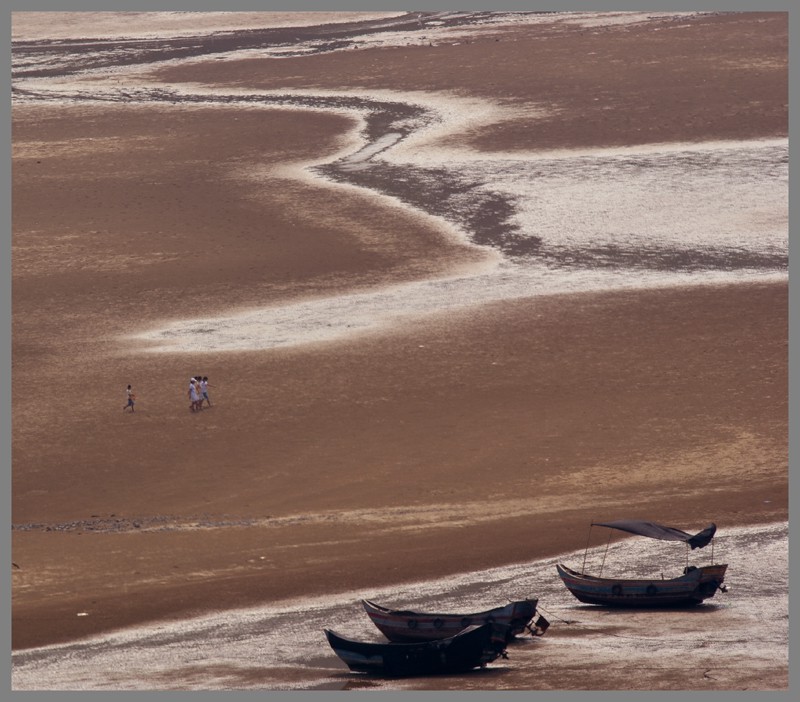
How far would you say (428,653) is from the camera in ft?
74.5

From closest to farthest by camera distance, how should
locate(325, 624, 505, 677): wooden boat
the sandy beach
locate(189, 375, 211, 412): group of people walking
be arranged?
locate(325, 624, 505, 677): wooden boat
the sandy beach
locate(189, 375, 211, 412): group of people walking

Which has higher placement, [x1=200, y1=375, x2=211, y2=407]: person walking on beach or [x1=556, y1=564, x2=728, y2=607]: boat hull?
[x1=200, y1=375, x2=211, y2=407]: person walking on beach

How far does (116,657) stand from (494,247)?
25.7 metres

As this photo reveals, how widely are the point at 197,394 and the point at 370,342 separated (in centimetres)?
563

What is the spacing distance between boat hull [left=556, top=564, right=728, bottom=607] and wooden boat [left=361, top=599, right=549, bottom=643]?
6.42 feet

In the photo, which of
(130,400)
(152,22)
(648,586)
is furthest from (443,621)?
(152,22)

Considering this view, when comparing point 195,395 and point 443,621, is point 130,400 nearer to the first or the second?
point 195,395

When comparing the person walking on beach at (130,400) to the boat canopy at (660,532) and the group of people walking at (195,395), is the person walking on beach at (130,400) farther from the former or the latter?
the boat canopy at (660,532)

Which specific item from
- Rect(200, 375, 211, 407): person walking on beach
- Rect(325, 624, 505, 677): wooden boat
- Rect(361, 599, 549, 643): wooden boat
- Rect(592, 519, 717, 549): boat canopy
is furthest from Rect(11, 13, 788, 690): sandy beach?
Rect(592, 519, 717, 549): boat canopy

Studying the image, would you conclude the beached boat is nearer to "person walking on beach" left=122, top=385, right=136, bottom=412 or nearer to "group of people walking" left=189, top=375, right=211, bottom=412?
"group of people walking" left=189, top=375, right=211, bottom=412

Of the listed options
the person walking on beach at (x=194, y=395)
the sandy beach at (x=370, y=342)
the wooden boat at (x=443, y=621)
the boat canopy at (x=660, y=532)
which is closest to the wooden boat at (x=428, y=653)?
the wooden boat at (x=443, y=621)

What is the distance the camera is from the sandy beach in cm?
3019

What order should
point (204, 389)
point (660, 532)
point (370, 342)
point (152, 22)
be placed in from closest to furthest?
point (660, 532), point (204, 389), point (370, 342), point (152, 22)

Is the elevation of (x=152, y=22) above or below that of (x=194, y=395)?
above
